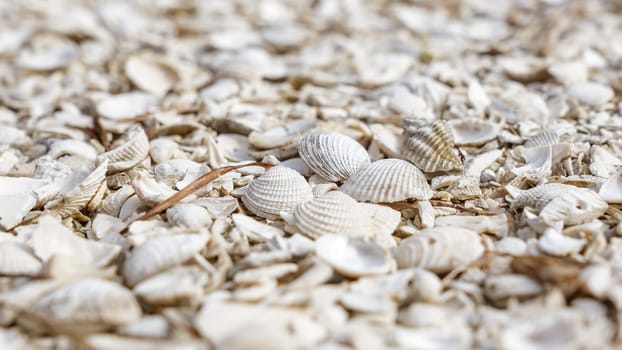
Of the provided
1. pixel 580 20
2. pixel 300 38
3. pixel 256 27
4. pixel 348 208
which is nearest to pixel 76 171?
pixel 348 208

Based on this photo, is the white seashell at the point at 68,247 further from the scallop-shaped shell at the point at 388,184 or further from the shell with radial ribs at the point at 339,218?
Result: the scallop-shaped shell at the point at 388,184

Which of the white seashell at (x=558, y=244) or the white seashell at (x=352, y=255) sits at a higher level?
the white seashell at (x=558, y=244)

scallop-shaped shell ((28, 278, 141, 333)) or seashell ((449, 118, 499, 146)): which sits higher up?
seashell ((449, 118, 499, 146))

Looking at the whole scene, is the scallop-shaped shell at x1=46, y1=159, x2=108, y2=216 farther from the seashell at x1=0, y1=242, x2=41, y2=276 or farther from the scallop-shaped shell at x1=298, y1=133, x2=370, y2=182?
the scallop-shaped shell at x1=298, y1=133, x2=370, y2=182

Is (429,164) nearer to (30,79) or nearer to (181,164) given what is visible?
(181,164)

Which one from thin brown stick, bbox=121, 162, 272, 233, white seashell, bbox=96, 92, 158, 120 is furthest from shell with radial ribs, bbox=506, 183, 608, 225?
white seashell, bbox=96, 92, 158, 120

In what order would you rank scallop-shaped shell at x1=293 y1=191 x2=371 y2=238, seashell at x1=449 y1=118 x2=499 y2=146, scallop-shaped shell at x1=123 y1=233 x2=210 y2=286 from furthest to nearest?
seashell at x1=449 y1=118 x2=499 y2=146, scallop-shaped shell at x1=293 y1=191 x2=371 y2=238, scallop-shaped shell at x1=123 y1=233 x2=210 y2=286

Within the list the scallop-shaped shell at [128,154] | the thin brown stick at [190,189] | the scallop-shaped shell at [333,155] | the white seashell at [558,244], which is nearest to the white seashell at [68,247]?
the thin brown stick at [190,189]
